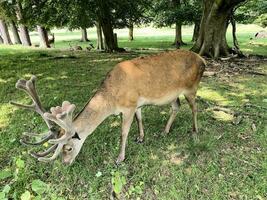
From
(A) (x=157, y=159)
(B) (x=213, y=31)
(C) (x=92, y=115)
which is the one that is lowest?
(A) (x=157, y=159)

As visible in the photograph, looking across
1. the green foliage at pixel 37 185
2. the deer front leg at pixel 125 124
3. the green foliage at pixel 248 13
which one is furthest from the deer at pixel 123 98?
the green foliage at pixel 248 13

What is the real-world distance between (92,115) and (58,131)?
18.2 inches

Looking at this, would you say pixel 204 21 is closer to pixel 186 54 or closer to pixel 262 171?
pixel 186 54

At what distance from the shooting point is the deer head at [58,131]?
11.6 ft

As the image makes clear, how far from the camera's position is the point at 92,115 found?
13.4 feet

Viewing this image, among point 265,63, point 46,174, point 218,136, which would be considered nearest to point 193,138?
point 218,136

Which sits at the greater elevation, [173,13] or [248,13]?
[173,13]

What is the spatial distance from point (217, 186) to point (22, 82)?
8.87 feet

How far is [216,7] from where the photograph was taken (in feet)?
34.1

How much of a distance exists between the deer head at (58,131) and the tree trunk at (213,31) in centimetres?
793

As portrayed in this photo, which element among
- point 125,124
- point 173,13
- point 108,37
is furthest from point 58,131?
point 173,13

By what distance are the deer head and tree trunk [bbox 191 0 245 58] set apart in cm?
793

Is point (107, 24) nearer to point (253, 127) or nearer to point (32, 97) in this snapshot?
point (253, 127)

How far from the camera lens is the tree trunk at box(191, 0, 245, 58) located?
10.6 m
